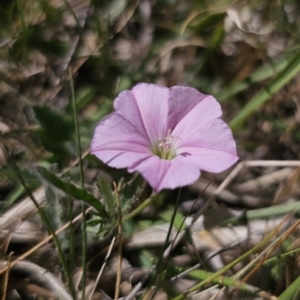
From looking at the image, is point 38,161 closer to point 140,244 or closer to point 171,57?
point 140,244

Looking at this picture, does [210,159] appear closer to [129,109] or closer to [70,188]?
[129,109]

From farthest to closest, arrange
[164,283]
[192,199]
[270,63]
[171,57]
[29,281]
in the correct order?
[171,57], [270,63], [192,199], [29,281], [164,283]

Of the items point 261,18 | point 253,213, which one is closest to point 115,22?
point 261,18

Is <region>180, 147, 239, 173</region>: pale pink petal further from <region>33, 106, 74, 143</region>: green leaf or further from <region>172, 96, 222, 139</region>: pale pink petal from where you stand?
<region>33, 106, 74, 143</region>: green leaf

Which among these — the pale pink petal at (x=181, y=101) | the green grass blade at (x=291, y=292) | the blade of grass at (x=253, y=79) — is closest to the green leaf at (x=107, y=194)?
the pale pink petal at (x=181, y=101)

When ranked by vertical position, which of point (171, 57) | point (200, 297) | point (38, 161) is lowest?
point (200, 297)

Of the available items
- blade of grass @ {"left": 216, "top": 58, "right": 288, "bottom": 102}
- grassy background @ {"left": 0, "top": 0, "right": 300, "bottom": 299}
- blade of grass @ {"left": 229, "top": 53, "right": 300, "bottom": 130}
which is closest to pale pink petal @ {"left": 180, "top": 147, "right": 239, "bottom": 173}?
grassy background @ {"left": 0, "top": 0, "right": 300, "bottom": 299}

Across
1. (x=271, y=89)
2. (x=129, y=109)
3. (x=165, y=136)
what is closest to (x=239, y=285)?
(x=165, y=136)
